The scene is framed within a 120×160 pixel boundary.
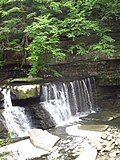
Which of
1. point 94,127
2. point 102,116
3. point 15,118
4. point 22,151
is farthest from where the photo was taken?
point 102,116

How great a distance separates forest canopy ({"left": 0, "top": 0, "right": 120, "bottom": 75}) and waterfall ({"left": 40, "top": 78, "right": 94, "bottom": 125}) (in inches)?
64.9

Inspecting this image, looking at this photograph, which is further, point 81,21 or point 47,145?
point 81,21

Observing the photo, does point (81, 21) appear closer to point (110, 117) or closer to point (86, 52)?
point (86, 52)

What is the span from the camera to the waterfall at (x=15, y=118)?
13.1m

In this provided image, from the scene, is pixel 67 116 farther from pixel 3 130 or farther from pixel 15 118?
pixel 3 130

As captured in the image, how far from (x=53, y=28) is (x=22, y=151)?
7.89m

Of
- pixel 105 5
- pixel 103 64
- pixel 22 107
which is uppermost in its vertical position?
pixel 105 5

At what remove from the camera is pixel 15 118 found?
44.3ft

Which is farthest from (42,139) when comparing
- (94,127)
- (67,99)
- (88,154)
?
(67,99)

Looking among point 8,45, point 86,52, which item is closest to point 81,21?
point 86,52

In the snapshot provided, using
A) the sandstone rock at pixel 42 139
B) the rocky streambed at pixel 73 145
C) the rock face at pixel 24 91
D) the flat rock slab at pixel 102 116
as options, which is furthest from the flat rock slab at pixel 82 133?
the rock face at pixel 24 91

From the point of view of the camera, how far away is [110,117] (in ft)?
46.6

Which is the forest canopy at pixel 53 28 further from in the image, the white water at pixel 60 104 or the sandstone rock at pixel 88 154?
the sandstone rock at pixel 88 154

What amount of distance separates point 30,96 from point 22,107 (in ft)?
1.73
